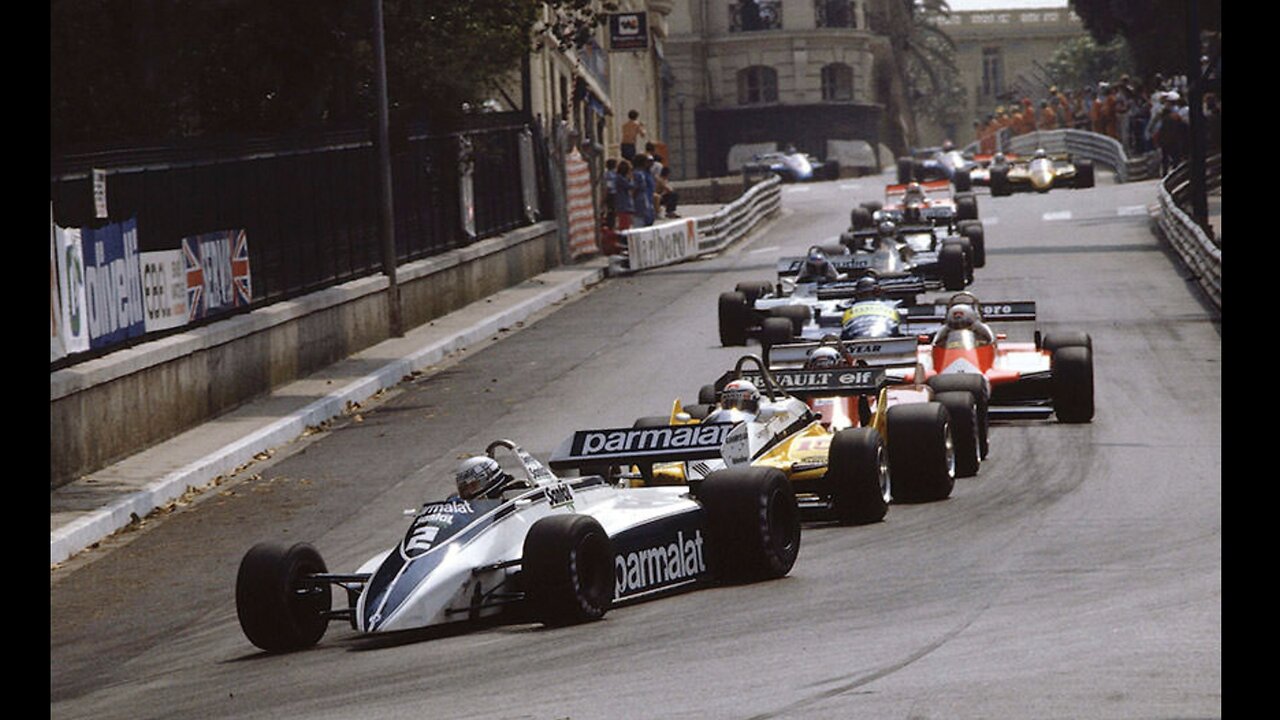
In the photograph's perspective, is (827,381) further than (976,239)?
No

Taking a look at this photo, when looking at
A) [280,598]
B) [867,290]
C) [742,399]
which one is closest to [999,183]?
[867,290]

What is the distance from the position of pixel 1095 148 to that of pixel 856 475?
52434 mm

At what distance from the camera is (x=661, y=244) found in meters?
38.6

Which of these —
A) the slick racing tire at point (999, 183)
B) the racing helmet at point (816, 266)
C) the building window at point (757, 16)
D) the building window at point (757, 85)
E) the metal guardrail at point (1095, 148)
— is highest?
the building window at point (757, 16)

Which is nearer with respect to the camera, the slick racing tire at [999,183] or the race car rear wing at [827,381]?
the race car rear wing at [827,381]

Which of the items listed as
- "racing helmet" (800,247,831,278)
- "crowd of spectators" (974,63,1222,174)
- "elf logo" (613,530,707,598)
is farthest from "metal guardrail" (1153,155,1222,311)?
"elf logo" (613,530,707,598)

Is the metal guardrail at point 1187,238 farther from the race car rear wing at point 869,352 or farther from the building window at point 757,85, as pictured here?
the building window at point 757,85

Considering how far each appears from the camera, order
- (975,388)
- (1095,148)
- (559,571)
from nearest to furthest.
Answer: (559,571)
(975,388)
(1095,148)

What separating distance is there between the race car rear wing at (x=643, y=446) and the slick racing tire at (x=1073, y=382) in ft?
16.9

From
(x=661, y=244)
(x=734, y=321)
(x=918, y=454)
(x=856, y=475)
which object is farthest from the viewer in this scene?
(x=661, y=244)

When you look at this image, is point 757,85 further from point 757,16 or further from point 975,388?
point 975,388

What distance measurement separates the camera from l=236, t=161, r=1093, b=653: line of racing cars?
10094 mm

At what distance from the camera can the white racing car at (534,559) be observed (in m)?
9.95

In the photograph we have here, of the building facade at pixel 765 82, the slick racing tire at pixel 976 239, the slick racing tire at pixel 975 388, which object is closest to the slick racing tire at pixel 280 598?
the slick racing tire at pixel 975 388
